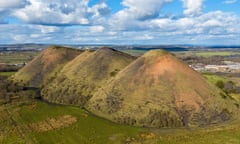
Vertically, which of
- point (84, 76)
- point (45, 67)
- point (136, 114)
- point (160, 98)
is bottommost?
point (136, 114)

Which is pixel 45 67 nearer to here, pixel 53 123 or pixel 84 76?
pixel 84 76

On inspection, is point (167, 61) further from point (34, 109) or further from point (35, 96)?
point (35, 96)

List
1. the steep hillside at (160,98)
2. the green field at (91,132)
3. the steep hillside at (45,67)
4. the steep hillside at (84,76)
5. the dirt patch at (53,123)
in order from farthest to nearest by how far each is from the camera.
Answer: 1. the steep hillside at (45,67)
2. the steep hillside at (84,76)
3. the steep hillside at (160,98)
4. the dirt patch at (53,123)
5. the green field at (91,132)

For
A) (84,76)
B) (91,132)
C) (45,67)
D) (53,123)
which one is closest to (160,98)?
(91,132)

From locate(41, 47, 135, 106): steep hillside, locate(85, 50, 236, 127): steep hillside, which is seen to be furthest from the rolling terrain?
locate(41, 47, 135, 106): steep hillside

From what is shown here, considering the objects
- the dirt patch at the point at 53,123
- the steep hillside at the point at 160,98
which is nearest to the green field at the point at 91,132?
the dirt patch at the point at 53,123

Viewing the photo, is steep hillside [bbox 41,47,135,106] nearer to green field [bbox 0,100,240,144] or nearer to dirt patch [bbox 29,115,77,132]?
dirt patch [bbox 29,115,77,132]

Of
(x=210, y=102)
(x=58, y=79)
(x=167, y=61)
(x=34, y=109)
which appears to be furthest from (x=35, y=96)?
(x=210, y=102)

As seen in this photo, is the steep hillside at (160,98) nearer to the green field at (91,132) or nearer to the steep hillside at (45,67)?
the green field at (91,132)
